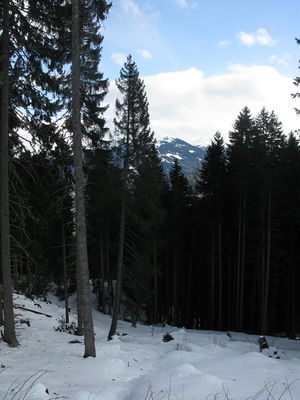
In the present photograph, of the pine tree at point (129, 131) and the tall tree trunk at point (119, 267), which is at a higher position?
the pine tree at point (129, 131)

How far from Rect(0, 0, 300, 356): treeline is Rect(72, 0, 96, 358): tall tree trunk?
0.10 ft

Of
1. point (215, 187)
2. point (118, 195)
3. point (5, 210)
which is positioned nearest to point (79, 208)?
point (5, 210)

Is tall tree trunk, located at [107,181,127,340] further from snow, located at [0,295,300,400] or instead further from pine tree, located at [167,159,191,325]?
pine tree, located at [167,159,191,325]

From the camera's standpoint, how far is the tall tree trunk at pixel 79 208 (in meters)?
9.28

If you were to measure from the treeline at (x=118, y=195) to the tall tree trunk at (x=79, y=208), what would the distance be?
32 mm

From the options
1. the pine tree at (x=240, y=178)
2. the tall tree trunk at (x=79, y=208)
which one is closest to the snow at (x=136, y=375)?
the tall tree trunk at (x=79, y=208)

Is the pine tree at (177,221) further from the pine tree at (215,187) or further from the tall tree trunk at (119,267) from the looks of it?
the tall tree trunk at (119,267)

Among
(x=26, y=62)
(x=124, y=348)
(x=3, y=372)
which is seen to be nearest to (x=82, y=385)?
(x=3, y=372)

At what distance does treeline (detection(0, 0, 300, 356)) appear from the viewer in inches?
409

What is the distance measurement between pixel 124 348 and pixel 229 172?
62.1 feet

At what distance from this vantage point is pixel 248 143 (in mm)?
25812

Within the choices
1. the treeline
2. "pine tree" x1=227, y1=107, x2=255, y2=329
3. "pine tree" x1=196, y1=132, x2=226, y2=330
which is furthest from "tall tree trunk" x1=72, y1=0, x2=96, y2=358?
"pine tree" x1=196, y1=132, x2=226, y2=330

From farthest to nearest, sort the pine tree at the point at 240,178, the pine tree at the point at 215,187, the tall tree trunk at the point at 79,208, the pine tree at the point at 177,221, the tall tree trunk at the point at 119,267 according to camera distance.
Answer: the pine tree at the point at 177,221
the pine tree at the point at 215,187
the pine tree at the point at 240,178
the tall tree trunk at the point at 119,267
the tall tree trunk at the point at 79,208

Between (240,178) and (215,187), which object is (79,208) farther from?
A: (215,187)
